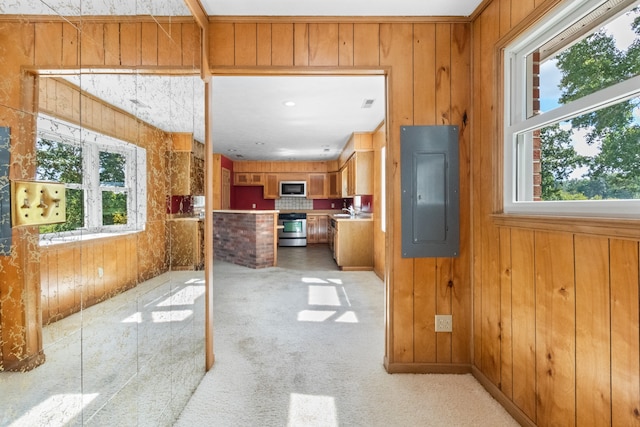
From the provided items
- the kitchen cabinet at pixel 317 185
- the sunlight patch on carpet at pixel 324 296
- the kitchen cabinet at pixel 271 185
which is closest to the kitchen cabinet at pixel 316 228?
the kitchen cabinet at pixel 317 185

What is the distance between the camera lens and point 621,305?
3.74ft

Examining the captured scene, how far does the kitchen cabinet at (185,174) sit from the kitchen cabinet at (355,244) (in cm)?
353

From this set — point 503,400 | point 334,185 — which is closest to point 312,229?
point 334,185

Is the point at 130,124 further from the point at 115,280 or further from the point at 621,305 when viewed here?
the point at 621,305

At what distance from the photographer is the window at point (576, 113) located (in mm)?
1193

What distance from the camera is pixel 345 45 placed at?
2107 millimetres

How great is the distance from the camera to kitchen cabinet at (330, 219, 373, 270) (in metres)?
5.35

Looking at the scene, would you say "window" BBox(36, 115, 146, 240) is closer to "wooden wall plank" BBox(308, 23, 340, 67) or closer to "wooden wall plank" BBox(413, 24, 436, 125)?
"wooden wall plank" BBox(308, 23, 340, 67)

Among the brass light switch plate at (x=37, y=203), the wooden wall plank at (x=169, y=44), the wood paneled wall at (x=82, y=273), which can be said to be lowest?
the wood paneled wall at (x=82, y=273)

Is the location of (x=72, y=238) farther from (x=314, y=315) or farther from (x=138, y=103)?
(x=314, y=315)

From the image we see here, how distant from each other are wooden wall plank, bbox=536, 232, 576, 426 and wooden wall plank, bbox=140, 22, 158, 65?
2056 millimetres

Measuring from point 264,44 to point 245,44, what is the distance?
131 millimetres

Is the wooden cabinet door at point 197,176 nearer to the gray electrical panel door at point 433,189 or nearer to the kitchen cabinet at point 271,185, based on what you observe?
the gray electrical panel door at point 433,189

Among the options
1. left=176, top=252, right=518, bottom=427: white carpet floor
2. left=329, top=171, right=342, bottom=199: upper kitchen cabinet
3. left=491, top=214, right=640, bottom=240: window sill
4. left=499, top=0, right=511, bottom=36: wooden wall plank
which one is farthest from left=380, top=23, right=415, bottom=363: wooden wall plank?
left=329, top=171, right=342, bottom=199: upper kitchen cabinet
